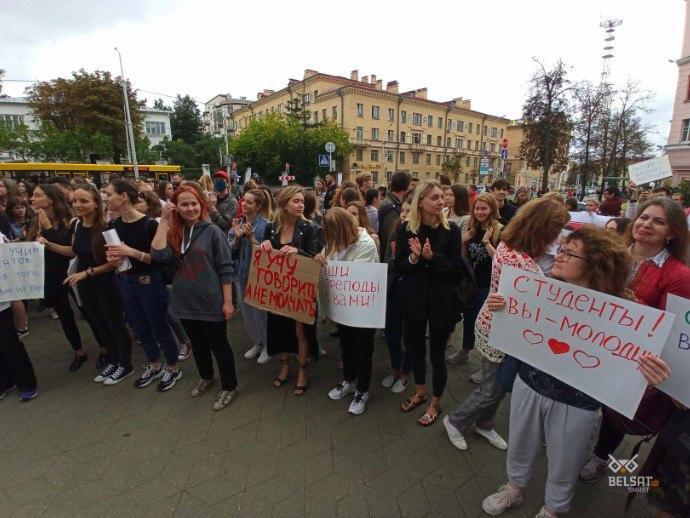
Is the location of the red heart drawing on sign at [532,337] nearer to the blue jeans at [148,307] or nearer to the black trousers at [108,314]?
the blue jeans at [148,307]

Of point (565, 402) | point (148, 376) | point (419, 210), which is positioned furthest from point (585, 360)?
point (148, 376)

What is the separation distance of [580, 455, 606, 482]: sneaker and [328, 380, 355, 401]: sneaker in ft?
6.37

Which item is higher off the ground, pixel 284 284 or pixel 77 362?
pixel 284 284

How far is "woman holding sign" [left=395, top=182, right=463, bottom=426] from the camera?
2699 millimetres

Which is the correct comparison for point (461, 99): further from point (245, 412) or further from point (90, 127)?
point (245, 412)

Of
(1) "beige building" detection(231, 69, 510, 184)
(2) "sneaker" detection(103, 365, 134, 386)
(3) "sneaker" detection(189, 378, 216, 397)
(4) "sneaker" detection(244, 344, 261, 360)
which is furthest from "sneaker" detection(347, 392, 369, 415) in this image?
(1) "beige building" detection(231, 69, 510, 184)

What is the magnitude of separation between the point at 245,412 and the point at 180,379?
1042 mm

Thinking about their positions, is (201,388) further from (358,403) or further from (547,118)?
(547,118)

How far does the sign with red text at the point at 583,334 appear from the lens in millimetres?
1623

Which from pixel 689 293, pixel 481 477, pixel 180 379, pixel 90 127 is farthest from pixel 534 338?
pixel 90 127

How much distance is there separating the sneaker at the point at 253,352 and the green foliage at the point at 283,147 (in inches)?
1473

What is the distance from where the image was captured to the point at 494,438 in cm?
281

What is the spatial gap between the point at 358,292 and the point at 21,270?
130 inches

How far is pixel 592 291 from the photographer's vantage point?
1.72 m
